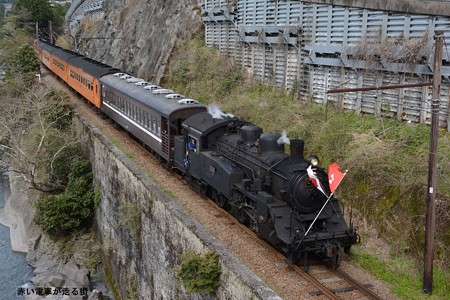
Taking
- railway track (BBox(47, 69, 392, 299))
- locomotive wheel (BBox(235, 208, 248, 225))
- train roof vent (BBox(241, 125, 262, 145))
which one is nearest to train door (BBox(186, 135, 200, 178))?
railway track (BBox(47, 69, 392, 299))

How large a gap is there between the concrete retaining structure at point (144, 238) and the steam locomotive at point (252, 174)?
1.32 metres

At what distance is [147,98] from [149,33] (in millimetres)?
20338

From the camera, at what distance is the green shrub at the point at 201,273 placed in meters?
11.0

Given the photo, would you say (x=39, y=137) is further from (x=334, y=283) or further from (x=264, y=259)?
(x=334, y=283)

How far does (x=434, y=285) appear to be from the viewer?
431 inches

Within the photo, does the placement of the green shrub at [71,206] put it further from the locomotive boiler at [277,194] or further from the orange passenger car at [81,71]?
the locomotive boiler at [277,194]

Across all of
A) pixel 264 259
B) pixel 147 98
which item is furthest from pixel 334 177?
pixel 147 98

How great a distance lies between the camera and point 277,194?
11711 millimetres

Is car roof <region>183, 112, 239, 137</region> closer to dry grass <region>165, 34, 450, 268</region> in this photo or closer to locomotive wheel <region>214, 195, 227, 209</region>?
locomotive wheel <region>214, 195, 227, 209</region>

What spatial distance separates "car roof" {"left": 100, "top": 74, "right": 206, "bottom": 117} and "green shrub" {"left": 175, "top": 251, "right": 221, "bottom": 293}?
295 inches

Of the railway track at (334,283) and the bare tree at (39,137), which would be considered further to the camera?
the bare tree at (39,137)

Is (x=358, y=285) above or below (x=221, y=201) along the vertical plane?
below

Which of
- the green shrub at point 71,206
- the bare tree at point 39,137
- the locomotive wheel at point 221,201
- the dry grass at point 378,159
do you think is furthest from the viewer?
the bare tree at point 39,137

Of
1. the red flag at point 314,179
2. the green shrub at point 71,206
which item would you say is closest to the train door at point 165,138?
the green shrub at point 71,206
